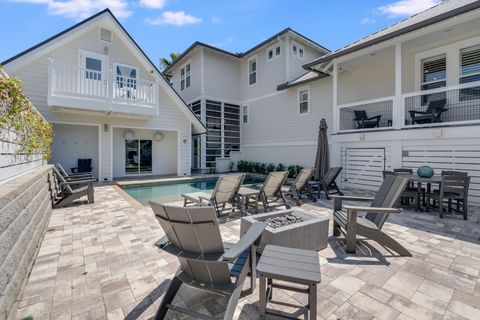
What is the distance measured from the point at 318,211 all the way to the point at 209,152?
1116cm

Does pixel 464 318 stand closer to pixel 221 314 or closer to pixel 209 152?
pixel 221 314

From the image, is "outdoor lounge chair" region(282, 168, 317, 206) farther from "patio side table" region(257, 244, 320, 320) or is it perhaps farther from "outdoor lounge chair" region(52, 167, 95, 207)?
"outdoor lounge chair" region(52, 167, 95, 207)

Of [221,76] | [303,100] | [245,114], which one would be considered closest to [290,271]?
[303,100]

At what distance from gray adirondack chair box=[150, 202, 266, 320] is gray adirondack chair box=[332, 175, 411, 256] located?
215 cm

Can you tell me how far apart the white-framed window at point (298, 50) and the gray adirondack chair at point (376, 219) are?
12.9 metres

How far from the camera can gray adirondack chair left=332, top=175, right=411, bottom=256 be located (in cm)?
364

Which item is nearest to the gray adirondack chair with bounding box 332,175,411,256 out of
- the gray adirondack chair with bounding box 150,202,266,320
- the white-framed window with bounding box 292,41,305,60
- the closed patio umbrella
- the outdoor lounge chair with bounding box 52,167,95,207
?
the gray adirondack chair with bounding box 150,202,266,320

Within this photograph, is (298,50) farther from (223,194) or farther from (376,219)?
(376,219)

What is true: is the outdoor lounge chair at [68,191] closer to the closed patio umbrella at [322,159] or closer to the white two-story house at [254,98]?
the closed patio umbrella at [322,159]

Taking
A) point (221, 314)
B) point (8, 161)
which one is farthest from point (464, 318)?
point (8, 161)

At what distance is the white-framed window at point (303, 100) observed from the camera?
44.0 ft

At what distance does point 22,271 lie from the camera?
9.33ft

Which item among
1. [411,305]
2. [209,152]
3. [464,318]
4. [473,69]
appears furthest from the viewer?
[209,152]

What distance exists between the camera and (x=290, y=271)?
2146 mm
